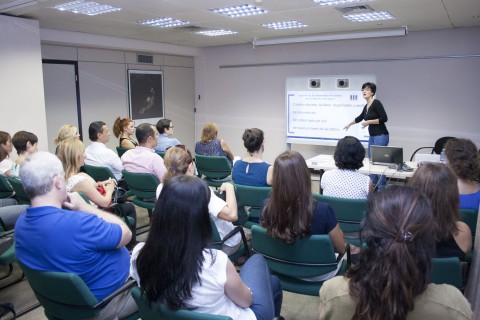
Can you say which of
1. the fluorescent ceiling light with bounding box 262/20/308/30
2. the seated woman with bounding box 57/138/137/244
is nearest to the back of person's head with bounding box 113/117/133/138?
the seated woman with bounding box 57/138/137/244

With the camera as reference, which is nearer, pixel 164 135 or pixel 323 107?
pixel 164 135

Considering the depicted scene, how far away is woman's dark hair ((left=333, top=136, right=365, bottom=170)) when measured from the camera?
2736 mm

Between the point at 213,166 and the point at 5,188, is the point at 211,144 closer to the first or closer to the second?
the point at 213,166

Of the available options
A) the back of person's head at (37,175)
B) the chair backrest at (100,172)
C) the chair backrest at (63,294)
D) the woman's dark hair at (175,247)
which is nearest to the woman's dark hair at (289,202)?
the woman's dark hair at (175,247)

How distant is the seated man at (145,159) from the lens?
373 centimetres

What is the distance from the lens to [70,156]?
277 centimetres

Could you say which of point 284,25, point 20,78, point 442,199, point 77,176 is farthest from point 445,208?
point 20,78

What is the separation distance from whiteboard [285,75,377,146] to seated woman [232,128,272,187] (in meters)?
3.83

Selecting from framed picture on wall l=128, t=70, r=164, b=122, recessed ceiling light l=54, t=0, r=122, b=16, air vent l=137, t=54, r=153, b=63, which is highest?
recessed ceiling light l=54, t=0, r=122, b=16

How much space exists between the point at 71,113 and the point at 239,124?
3512 millimetres

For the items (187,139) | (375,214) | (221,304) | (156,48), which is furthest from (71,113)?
(375,214)

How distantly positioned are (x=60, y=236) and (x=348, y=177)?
191 centimetres

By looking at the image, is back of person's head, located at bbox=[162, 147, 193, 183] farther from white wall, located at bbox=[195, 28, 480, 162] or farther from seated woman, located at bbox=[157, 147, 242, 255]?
white wall, located at bbox=[195, 28, 480, 162]

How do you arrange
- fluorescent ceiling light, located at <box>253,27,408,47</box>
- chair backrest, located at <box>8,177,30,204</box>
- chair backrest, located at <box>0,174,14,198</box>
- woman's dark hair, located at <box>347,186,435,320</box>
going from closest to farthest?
woman's dark hair, located at <box>347,186,435,320</box> → chair backrest, located at <box>8,177,30,204</box> → chair backrest, located at <box>0,174,14,198</box> → fluorescent ceiling light, located at <box>253,27,408,47</box>
